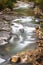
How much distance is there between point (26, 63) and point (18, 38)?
595cm

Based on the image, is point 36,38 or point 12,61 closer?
point 12,61

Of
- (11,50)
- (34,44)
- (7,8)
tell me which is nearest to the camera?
(11,50)

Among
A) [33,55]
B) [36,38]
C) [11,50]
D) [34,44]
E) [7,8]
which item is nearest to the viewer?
[33,55]

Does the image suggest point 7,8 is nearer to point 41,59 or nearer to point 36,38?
point 36,38

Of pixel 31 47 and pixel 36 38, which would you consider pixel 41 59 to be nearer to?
pixel 31 47

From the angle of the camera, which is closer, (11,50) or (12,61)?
(12,61)

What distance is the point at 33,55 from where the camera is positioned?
1260 centimetres

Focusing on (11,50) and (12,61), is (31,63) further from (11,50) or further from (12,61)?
(11,50)

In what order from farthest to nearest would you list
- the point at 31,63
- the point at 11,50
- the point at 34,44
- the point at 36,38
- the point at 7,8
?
the point at 7,8
the point at 36,38
the point at 34,44
the point at 11,50
the point at 31,63

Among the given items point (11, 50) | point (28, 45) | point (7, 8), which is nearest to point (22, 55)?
point (11, 50)

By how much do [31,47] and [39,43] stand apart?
1025mm

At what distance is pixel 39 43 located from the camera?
15922 millimetres

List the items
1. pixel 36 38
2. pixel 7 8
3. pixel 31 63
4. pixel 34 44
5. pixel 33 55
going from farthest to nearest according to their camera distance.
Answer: pixel 7 8 → pixel 36 38 → pixel 34 44 → pixel 33 55 → pixel 31 63

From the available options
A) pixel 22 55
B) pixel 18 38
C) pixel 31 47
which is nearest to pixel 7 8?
pixel 18 38
